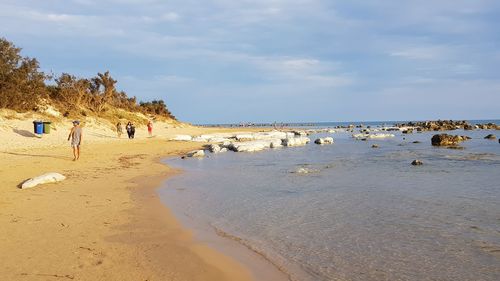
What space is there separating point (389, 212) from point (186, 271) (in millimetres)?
5494

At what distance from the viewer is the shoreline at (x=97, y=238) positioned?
18.2ft

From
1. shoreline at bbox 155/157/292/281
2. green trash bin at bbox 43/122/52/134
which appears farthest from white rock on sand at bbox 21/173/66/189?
green trash bin at bbox 43/122/52/134

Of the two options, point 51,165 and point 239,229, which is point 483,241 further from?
point 51,165

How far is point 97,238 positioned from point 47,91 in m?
37.0

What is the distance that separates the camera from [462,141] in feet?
121

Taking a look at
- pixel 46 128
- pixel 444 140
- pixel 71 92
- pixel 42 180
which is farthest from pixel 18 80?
pixel 444 140

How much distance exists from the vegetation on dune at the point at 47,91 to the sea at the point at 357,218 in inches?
842

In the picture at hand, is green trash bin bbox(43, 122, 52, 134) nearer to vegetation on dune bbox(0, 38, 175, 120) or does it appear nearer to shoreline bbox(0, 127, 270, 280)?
vegetation on dune bbox(0, 38, 175, 120)

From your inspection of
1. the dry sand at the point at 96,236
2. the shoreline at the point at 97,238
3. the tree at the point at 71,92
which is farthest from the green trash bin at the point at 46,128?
the shoreline at the point at 97,238

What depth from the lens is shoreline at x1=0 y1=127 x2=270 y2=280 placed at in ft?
18.2

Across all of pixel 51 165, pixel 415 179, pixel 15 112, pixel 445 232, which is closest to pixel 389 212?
pixel 445 232

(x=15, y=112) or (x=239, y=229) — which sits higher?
(x=15, y=112)

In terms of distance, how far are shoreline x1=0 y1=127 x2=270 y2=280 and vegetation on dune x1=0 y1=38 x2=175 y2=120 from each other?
69.4 ft

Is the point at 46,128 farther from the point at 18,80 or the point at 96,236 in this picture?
the point at 96,236
